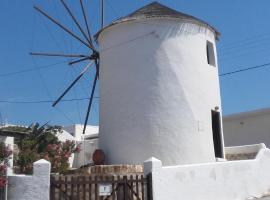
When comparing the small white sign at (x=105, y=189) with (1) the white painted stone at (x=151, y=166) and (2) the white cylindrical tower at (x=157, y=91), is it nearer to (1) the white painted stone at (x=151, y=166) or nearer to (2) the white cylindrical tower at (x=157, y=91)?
(1) the white painted stone at (x=151, y=166)

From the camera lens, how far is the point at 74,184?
10.2 metres

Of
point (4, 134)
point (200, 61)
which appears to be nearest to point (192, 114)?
point (200, 61)

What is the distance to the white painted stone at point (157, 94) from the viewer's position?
16.0 metres

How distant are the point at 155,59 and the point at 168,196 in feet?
21.6

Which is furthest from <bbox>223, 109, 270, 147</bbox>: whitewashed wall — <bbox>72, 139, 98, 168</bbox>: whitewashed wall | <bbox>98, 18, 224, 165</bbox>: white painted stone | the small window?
<bbox>72, 139, 98, 168</bbox>: whitewashed wall

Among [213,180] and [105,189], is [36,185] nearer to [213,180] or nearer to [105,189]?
[105,189]

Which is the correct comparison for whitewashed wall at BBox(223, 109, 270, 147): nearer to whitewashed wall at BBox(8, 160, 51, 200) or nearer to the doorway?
the doorway

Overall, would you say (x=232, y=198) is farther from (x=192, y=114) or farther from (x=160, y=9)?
(x=160, y=9)

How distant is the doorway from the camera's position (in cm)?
1842

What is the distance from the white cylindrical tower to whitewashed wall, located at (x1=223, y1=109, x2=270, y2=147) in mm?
7658

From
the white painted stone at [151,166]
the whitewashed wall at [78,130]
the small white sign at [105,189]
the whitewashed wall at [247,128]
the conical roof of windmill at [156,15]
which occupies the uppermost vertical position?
the conical roof of windmill at [156,15]

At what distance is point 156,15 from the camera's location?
55.7 feet

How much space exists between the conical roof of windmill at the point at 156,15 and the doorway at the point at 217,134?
396 cm

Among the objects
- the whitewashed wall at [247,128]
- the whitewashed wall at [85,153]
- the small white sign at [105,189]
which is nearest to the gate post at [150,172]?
the small white sign at [105,189]
